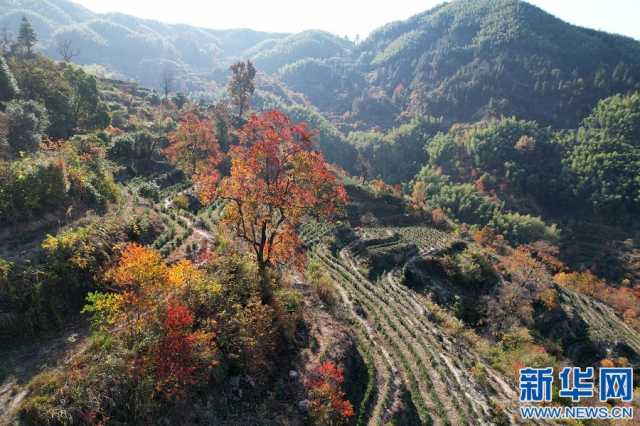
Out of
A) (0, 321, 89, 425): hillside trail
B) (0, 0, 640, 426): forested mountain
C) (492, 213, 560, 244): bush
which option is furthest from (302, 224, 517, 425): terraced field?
(492, 213, 560, 244): bush

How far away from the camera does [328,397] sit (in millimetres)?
20312

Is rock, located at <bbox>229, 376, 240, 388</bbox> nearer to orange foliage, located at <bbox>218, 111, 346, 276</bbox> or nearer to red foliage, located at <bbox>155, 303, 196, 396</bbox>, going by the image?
red foliage, located at <bbox>155, 303, 196, 396</bbox>

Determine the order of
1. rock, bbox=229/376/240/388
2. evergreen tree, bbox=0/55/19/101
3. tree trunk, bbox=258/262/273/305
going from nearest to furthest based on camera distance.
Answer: rock, bbox=229/376/240/388, tree trunk, bbox=258/262/273/305, evergreen tree, bbox=0/55/19/101

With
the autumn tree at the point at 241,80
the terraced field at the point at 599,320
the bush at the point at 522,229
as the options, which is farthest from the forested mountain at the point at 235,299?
the autumn tree at the point at 241,80

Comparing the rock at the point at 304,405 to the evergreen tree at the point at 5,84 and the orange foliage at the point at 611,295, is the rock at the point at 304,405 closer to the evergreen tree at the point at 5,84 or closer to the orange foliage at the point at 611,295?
the evergreen tree at the point at 5,84

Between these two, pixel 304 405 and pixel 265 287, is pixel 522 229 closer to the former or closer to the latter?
pixel 265 287

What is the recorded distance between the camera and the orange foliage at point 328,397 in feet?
64.5

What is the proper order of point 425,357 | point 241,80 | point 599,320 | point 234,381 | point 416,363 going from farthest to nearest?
1. point 241,80
2. point 599,320
3. point 425,357
4. point 416,363
5. point 234,381

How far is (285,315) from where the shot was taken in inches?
993

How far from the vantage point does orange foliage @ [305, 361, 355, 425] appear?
64.5ft

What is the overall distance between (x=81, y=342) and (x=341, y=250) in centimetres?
3866

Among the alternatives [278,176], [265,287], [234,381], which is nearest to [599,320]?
[265,287]

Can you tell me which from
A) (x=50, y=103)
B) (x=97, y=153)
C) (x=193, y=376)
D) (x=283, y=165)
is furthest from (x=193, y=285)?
(x=50, y=103)

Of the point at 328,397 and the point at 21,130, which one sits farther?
the point at 21,130
